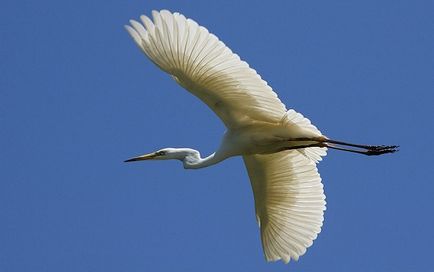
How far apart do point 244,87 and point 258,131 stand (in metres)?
1.15

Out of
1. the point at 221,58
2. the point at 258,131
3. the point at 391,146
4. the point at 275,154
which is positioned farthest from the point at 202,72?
the point at 391,146

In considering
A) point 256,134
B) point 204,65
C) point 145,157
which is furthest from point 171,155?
point 204,65

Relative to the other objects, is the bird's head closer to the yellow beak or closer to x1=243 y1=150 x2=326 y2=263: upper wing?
the yellow beak

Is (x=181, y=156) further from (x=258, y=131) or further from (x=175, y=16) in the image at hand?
(x=175, y=16)

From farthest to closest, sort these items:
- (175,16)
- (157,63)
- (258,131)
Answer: (258,131), (157,63), (175,16)

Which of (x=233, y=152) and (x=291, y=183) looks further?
(x=291, y=183)

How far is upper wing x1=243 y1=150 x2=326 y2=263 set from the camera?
1191 centimetres

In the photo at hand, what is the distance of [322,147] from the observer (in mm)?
11648

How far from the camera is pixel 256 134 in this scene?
11.2 metres

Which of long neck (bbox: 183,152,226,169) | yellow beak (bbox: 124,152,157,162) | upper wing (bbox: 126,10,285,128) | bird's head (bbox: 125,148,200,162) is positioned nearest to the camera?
upper wing (bbox: 126,10,285,128)

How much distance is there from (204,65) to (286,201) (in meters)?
3.02

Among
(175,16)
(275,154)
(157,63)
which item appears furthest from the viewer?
(275,154)

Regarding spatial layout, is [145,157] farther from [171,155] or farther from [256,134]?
[256,134]

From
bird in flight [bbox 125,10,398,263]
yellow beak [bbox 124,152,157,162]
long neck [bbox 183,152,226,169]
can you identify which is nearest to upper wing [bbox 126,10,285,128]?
bird in flight [bbox 125,10,398,263]
